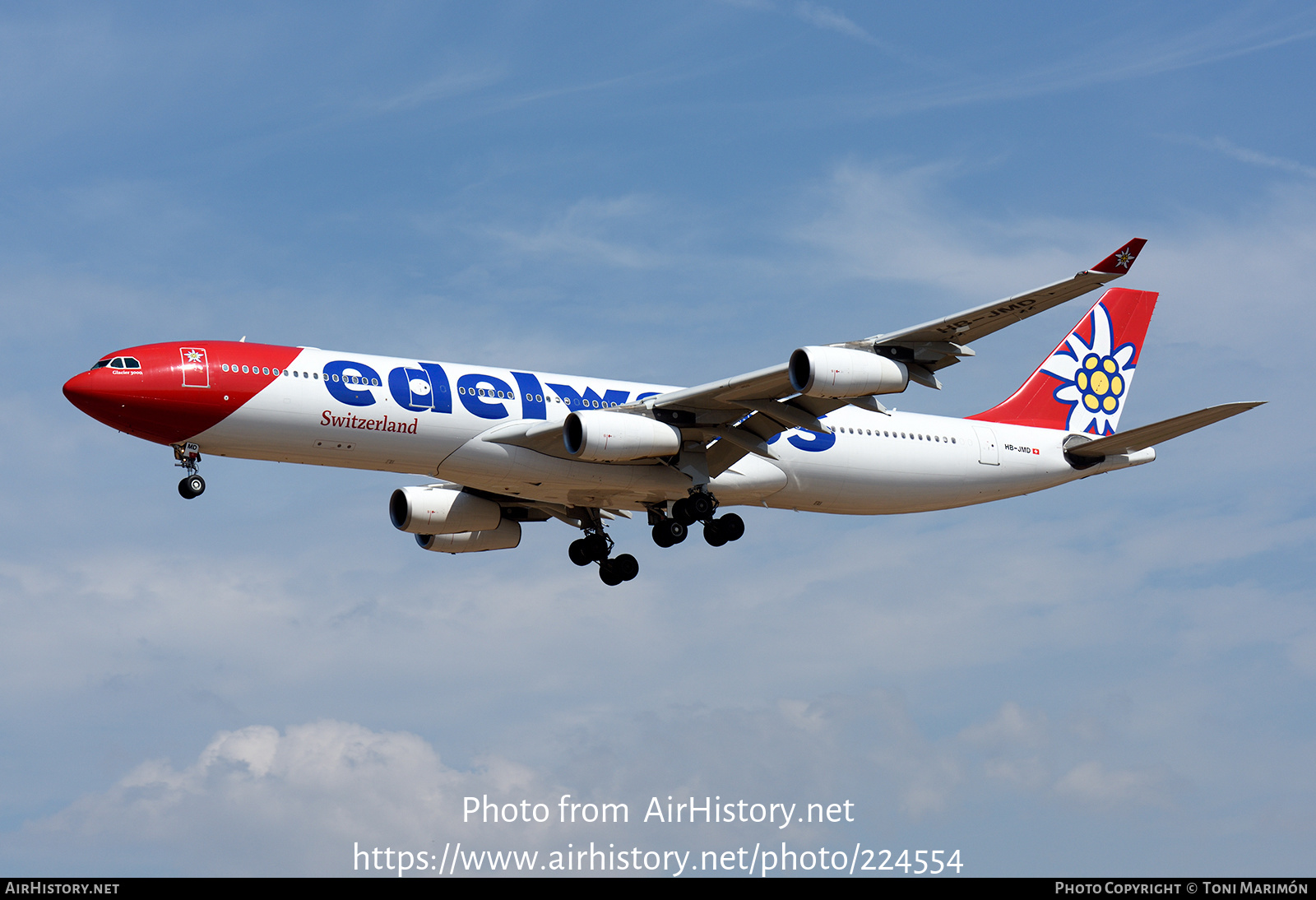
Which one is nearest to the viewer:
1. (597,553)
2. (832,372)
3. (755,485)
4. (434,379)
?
(832,372)

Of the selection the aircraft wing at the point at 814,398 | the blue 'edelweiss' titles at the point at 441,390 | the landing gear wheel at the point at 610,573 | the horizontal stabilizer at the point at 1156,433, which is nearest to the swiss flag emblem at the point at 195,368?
the blue 'edelweiss' titles at the point at 441,390

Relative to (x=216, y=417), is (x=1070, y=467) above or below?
above

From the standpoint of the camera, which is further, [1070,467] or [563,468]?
[1070,467]

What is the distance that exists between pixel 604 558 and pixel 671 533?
4.36 m

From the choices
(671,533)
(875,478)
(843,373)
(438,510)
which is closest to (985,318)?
(843,373)

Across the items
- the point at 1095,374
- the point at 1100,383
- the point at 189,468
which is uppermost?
the point at 1095,374

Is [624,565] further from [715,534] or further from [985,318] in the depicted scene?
[985,318]

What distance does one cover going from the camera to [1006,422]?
42.5m

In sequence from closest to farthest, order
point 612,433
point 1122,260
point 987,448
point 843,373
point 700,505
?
point 1122,260, point 843,373, point 612,433, point 700,505, point 987,448

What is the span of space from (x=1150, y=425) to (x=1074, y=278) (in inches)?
401

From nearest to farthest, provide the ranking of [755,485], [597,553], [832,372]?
[832,372]
[755,485]
[597,553]

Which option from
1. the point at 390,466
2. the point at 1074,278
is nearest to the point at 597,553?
the point at 390,466

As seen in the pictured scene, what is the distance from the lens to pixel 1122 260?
93.9 feet

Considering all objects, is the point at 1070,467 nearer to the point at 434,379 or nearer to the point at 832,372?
the point at 832,372
